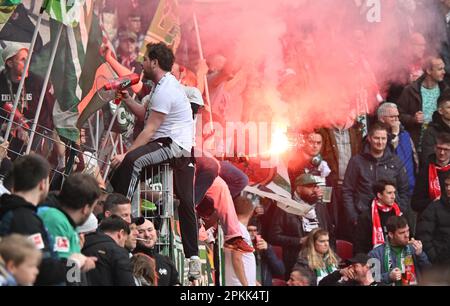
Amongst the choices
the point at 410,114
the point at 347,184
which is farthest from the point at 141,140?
the point at 410,114

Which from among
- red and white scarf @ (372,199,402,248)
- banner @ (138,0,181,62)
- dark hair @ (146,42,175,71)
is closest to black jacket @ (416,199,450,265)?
red and white scarf @ (372,199,402,248)

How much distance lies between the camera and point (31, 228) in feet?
20.8

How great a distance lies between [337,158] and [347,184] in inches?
12.9

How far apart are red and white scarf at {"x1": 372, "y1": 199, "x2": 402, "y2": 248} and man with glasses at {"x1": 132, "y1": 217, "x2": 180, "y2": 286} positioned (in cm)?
440

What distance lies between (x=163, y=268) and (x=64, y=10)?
242 cm

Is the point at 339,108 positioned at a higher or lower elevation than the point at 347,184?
higher

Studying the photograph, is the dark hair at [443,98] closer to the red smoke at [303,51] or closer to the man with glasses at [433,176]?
the man with glasses at [433,176]

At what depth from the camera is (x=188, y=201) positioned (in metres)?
9.58

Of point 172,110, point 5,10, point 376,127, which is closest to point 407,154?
point 376,127

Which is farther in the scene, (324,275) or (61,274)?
(324,275)

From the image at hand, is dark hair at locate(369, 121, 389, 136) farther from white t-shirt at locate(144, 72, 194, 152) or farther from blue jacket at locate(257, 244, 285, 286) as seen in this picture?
white t-shirt at locate(144, 72, 194, 152)

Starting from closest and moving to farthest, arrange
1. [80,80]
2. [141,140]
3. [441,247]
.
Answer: [141,140], [80,80], [441,247]

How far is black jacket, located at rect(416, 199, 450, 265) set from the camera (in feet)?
43.2

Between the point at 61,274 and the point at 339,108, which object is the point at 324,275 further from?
the point at 61,274
